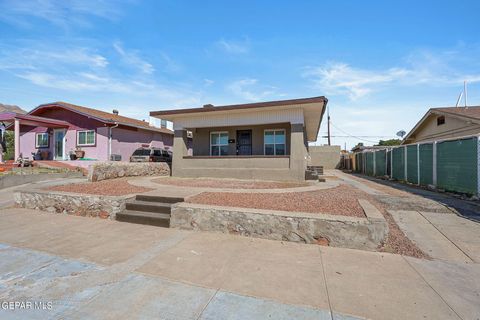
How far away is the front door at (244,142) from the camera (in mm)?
13344

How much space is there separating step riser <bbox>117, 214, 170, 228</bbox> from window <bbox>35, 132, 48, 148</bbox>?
18441 millimetres

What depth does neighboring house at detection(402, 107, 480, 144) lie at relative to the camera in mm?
12969

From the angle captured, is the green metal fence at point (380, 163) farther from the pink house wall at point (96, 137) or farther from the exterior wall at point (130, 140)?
the pink house wall at point (96, 137)

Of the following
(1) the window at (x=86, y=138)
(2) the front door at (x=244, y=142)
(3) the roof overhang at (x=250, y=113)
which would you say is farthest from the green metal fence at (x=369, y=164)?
(1) the window at (x=86, y=138)

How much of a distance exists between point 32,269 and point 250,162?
8.83 meters

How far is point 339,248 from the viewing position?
Result: 392 cm

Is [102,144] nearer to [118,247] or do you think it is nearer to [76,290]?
[118,247]

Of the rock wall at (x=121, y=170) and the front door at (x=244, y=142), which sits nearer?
the rock wall at (x=121, y=170)


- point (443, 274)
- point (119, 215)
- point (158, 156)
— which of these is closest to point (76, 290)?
point (119, 215)

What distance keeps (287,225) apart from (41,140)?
887 inches

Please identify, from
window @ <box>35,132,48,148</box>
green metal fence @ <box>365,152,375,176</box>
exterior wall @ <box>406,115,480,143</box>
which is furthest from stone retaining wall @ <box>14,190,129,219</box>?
green metal fence @ <box>365,152,375,176</box>

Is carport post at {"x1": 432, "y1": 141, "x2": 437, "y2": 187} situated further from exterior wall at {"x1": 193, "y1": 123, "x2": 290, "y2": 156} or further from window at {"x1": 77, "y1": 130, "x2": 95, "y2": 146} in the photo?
window at {"x1": 77, "y1": 130, "x2": 95, "y2": 146}

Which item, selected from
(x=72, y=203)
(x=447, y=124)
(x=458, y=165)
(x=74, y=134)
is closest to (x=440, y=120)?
(x=447, y=124)

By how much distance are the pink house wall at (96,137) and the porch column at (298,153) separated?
509 inches
